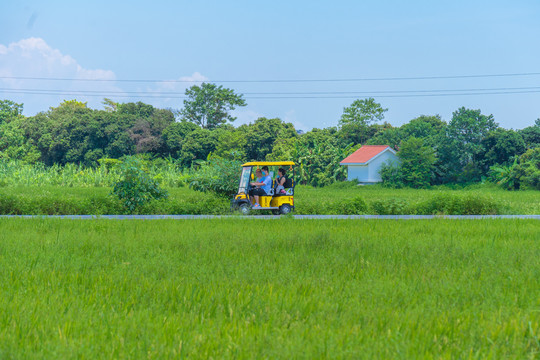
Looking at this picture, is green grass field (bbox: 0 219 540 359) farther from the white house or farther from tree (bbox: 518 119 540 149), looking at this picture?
tree (bbox: 518 119 540 149)

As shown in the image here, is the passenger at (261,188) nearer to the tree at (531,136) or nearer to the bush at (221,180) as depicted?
the bush at (221,180)

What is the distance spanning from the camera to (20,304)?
4.91 meters

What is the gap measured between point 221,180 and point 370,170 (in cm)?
3105

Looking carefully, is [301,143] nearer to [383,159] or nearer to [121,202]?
[383,159]

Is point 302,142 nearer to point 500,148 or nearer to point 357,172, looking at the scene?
point 357,172

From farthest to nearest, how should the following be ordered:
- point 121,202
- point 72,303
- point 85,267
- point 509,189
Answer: point 509,189, point 121,202, point 85,267, point 72,303

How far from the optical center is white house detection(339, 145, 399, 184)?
1918 inches

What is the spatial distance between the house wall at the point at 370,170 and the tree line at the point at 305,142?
1301mm

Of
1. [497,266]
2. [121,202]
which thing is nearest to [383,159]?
[121,202]

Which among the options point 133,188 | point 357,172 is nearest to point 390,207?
point 133,188

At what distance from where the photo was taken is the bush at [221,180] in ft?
66.0

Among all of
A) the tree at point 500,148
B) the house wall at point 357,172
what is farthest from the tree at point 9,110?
the tree at point 500,148

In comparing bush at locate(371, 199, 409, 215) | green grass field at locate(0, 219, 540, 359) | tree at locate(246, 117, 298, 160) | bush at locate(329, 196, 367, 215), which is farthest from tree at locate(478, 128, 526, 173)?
green grass field at locate(0, 219, 540, 359)

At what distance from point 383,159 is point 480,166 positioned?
943 cm
